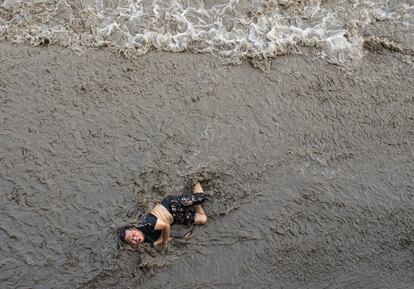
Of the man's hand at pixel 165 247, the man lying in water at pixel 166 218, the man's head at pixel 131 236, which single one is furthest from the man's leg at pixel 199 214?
the man's head at pixel 131 236

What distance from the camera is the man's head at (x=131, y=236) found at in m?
5.11

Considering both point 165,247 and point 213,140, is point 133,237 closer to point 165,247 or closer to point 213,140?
point 165,247

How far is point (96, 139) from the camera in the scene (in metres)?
5.86

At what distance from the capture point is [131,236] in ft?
16.8

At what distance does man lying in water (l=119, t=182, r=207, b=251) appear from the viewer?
5227 millimetres

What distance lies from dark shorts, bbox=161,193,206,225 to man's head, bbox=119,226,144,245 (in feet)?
1.44

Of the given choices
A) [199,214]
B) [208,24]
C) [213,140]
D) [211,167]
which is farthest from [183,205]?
[208,24]

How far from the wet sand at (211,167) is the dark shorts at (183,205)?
191mm

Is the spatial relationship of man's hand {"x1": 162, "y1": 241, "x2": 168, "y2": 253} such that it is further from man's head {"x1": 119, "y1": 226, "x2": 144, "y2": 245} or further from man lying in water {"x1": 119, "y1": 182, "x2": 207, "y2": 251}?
man's head {"x1": 119, "y1": 226, "x2": 144, "y2": 245}

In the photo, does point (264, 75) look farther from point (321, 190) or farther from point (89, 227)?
point (89, 227)

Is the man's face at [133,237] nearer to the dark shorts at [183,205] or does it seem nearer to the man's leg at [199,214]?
the dark shorts at [183,205]

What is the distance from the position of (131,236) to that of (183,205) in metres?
0.66

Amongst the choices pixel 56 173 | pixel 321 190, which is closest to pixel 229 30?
pixel 321 190

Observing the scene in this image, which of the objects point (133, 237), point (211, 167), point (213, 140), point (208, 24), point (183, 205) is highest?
point (208, 24)
